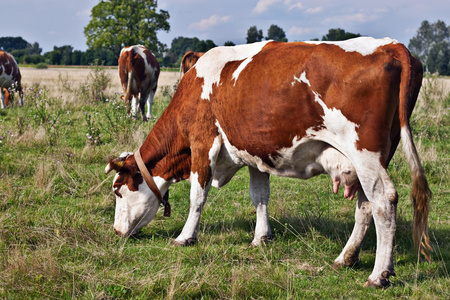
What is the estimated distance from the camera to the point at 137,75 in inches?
515

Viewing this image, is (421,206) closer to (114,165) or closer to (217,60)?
(217,60)

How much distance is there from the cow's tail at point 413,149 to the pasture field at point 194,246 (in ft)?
1.30

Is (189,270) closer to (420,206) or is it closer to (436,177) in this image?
(420,206)

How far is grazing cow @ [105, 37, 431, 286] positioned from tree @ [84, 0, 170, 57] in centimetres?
4692

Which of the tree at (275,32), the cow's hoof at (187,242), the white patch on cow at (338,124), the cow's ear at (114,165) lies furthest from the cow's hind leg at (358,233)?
the tree at (275,32)

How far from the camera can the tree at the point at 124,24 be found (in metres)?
51.1

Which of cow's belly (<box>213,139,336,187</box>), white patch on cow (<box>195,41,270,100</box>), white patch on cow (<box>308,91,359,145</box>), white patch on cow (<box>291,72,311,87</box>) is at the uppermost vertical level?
white patch on cow (<box>195,41,270,100</box>)

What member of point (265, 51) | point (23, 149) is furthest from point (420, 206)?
point (23, 149)

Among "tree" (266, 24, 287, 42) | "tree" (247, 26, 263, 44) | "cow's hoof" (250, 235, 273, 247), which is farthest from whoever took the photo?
"tree" (266, 24, 287, 42)

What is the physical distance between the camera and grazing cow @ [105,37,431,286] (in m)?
3.68

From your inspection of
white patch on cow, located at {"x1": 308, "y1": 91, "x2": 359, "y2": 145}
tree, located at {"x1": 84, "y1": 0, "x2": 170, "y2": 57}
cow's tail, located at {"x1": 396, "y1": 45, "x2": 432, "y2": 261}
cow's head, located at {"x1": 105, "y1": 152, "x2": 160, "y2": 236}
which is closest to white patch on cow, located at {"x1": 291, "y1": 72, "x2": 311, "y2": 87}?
white patch on cow, located at {"x1": 308, "y1": 91, "x2": 359, "y2": 145}

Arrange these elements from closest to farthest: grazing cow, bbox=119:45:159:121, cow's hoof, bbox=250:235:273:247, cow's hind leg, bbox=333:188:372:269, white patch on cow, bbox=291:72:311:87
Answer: white patch on cow, bbox=291:72:311:87 → cow's hind leg, bbox=333:188:372:269 → cow's hoof, bbox=250:235:273:247 → grazing cow, bbox=119:45:159:121

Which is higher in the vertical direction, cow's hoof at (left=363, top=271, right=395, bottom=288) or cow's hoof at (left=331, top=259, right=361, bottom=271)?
cow's hoof at (left=363, top=271, right=395, bottom=288)

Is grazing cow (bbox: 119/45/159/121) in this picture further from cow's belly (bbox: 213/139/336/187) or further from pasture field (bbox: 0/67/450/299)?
cow's belly (bbox: 213/139/336/187)
